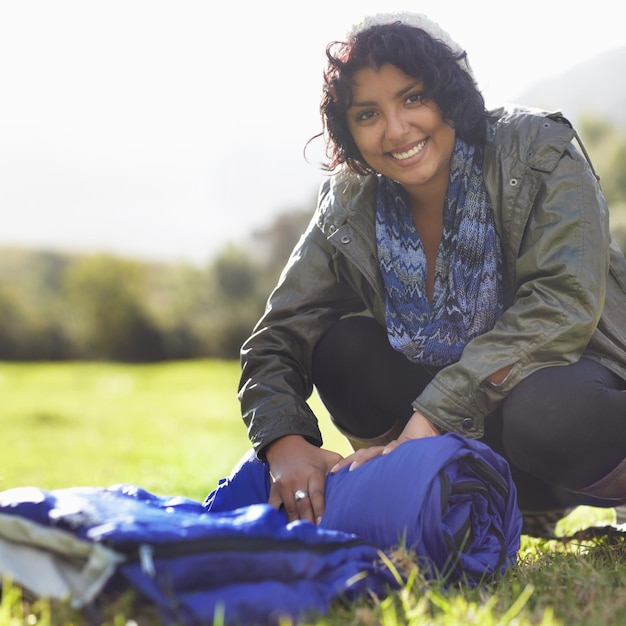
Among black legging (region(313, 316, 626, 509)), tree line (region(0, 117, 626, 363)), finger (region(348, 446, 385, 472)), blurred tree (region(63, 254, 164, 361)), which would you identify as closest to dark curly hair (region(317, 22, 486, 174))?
black legging (region(313, 316, 626, 509))

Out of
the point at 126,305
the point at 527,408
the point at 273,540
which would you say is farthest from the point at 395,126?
the point at 126,305

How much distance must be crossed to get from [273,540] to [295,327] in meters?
1.03

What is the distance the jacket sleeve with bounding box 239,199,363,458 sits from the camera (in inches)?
99.7

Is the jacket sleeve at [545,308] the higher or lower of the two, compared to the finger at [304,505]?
higher

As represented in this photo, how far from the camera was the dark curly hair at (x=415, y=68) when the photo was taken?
2.42 m

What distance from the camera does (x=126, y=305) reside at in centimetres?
2606

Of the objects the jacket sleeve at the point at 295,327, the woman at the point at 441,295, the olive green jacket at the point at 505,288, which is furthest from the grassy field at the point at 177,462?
A: the jacket sleeve at the point at 295,327

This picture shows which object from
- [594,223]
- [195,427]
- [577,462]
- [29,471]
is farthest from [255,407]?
[195,427]

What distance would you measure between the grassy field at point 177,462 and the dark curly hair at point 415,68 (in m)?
1.27

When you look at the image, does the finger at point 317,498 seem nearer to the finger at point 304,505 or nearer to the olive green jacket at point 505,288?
the finger at point 304,505

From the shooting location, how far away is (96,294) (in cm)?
2645

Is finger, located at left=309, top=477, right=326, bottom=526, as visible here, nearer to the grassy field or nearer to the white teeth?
the grassy field

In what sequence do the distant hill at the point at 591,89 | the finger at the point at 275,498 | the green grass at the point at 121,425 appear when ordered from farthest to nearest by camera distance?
the distant hill at the point at 591,89
the green grass at the point at 121,425
the finger at the point at 275,498

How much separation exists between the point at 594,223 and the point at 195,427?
10.4m
